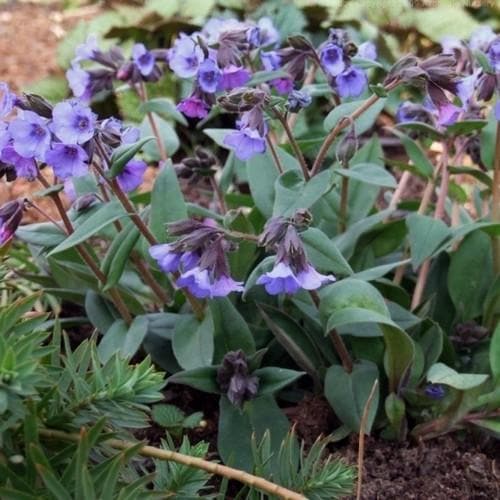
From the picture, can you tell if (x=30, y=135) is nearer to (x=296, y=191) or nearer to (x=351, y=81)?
(x=296, y=191)

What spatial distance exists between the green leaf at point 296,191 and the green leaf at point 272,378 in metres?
0.26

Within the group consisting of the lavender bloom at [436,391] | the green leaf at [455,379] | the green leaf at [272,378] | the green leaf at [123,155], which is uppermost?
the green leaf at [123,155]

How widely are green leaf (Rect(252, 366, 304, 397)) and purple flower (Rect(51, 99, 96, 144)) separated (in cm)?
50

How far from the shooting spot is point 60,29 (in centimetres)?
391

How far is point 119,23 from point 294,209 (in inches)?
86.2

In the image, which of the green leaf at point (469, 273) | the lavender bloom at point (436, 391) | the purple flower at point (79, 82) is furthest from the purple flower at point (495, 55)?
the purple flower at point (79, 82)

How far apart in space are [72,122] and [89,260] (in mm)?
315

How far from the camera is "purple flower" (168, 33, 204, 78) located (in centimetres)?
159

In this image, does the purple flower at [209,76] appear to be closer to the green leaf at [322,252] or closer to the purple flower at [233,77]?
the purple flower at [233,77]

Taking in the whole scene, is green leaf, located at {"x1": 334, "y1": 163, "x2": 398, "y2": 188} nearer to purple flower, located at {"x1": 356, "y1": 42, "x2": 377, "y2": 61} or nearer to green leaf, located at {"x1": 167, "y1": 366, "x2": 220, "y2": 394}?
purple flower, located at {"x1": 356, "y1": 42, "x2": 377, "y2": 61}

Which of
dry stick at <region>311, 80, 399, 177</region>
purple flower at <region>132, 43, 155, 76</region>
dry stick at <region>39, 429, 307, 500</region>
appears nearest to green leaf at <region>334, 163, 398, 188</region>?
dry stick at <region>311, 80, 399, 177</region>

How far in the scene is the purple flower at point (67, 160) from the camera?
1325 mm

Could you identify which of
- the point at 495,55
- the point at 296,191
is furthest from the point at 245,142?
the point at 495,55

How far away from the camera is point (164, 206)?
165 centimetres
